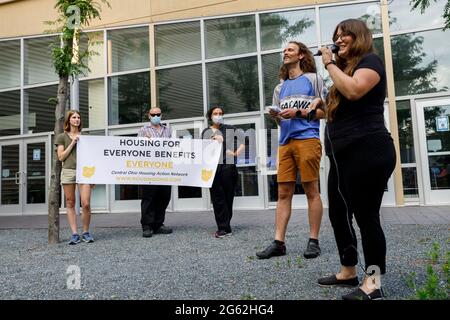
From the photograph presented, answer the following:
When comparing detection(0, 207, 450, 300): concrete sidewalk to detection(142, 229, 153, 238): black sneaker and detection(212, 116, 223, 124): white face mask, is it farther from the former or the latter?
detection(212, 116, 223, 124): white face mask

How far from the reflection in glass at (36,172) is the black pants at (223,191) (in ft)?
25.2

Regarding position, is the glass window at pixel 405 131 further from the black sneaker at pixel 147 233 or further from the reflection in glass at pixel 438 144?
the black sneaker at pixel 147 233

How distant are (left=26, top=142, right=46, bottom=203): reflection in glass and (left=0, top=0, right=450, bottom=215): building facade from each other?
1.2 inches

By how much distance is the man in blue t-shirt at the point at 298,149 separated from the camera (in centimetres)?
391

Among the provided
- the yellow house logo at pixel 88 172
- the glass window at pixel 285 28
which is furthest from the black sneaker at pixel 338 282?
the glass window at pixel 285 28

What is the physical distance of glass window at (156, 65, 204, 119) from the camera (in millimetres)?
10797

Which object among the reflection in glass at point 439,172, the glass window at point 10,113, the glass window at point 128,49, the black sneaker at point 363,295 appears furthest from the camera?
the glass window at point 10,113

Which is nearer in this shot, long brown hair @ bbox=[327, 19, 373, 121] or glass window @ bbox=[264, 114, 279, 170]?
long brown hair @ bbox=[327, 19, 373, 121]

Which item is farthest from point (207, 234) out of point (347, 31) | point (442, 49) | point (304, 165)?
point (442, 49)

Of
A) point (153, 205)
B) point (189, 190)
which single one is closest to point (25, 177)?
point (189, 190)

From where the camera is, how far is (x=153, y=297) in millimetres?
2887

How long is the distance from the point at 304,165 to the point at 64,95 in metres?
3.76

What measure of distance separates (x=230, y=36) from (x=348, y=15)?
2896 millimetres

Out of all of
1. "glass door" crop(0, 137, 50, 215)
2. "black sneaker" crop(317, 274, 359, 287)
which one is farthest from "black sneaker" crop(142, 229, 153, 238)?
"glass door" crop(0, 137, 50, 215)
